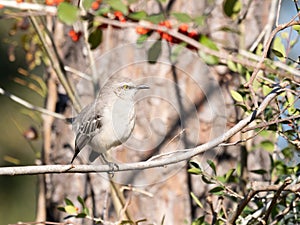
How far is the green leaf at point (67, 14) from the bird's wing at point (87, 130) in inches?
23.1

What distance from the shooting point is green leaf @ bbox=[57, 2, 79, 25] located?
242 cm

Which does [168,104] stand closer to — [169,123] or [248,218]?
[169,123]

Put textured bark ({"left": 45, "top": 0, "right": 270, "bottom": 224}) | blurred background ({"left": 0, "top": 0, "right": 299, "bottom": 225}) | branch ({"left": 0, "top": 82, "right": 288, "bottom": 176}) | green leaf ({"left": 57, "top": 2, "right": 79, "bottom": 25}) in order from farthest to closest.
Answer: blurred background ({"left": 0, "top": 0, "right": 299, "bottom": 225}), textured bark ({"left": 45, "top": 0, "right": 270, "bottom": 224}), green leaf ({"left": 57, "top": 2, "right": 79, "bottom": 25}), branch ({"left": 0, "top": 82, "right": 288, "bottom": 176})

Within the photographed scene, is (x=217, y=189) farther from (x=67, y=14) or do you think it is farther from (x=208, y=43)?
(x=67, y=14)

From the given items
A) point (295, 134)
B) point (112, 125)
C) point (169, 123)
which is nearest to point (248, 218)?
point (295, 134)

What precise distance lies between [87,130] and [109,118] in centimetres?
11

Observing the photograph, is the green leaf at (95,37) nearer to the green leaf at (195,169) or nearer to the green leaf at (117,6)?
the green leaf at (117,6)

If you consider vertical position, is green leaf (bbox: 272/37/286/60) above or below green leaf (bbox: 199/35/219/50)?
below

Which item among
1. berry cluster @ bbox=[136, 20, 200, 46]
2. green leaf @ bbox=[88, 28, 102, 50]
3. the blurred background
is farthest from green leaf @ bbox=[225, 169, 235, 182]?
the blurred background

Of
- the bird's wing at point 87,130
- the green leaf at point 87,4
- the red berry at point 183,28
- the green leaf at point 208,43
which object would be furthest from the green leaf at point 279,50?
the bird's wing at point 87,130

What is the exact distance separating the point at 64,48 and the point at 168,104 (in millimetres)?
707

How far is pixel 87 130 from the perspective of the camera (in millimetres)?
2879

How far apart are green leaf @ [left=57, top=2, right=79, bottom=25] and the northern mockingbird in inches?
18.3

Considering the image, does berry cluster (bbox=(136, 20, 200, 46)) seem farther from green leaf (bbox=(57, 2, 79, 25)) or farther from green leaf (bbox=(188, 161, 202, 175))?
green leaf (bbox=(188, 161, 202, 175))
